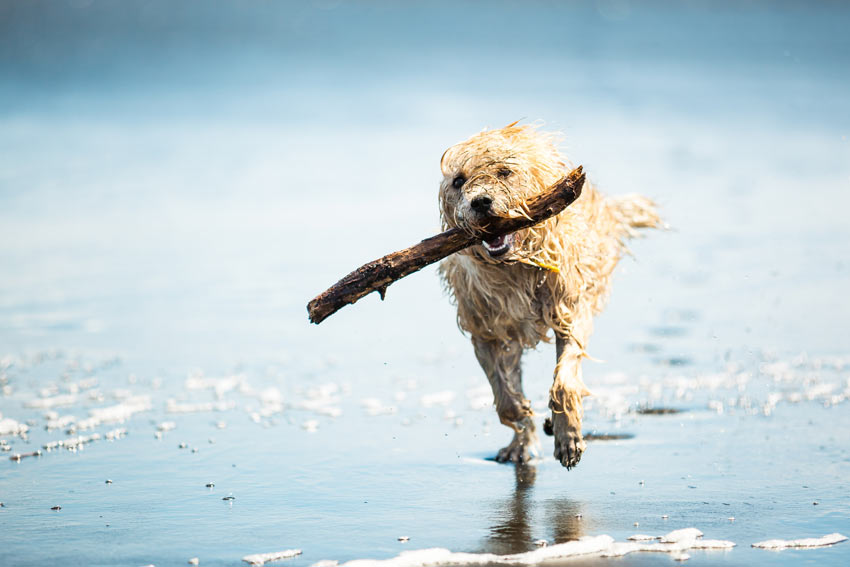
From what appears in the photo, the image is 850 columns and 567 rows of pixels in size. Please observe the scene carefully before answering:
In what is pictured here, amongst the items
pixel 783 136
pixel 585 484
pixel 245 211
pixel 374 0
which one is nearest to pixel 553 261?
pixel 585 484

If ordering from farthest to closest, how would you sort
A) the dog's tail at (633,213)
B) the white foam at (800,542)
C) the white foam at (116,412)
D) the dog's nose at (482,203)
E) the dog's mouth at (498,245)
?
the dog's tail at (633,213), the white foam at (116,412), the dog's mouth at (498,245), the dog's nose at (482,203), the white foam at (800,542)

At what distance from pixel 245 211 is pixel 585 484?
1196 cm

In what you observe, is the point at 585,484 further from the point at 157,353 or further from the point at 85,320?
the point at 85,320

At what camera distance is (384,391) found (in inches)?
302

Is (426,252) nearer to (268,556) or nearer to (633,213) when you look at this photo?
(268,556)

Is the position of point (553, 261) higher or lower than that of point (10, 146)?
lower

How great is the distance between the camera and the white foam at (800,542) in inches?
168

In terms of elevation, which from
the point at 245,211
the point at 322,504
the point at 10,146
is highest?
the point at 10,146

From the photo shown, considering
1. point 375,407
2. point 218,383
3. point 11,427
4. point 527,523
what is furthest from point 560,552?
point 218,383

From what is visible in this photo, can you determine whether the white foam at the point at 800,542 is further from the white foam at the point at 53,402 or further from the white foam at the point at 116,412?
the white foam at the point at 53,402

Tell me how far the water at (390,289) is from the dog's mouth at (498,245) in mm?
726

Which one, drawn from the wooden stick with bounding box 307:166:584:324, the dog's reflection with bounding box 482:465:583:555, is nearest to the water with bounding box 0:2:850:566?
the dog's reflection with bounding box 482:465:583:555

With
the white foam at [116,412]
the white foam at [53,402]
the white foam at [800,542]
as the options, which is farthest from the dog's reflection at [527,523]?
the white foam at [53,402]

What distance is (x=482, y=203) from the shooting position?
4.98m
